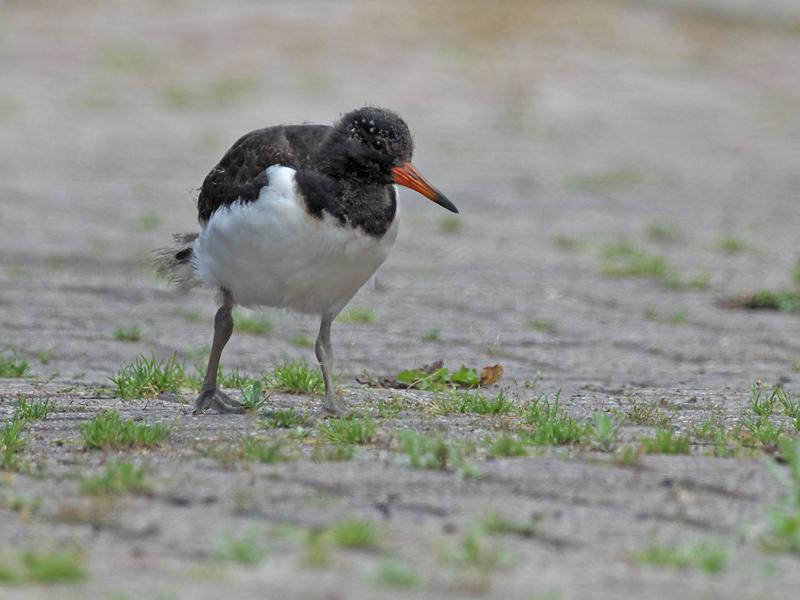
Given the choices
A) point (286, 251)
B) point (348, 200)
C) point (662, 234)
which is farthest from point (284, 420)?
point (662, 234)

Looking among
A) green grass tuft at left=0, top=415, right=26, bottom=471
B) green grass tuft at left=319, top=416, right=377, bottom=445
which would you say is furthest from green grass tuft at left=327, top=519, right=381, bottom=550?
green grass tuft at left=0, top=415, right=26, bottom=471

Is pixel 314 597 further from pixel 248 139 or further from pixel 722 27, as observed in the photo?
pixel 722 27

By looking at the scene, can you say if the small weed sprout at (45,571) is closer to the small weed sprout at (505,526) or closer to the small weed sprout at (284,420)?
the small weed sprout at (505,526)

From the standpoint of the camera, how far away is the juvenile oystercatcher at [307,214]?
6680mm

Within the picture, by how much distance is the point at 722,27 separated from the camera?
28312 millimetres

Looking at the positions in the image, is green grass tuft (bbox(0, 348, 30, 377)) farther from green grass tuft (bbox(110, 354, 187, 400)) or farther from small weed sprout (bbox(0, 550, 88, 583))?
small weed sprout (bbox(0, 550, 88, 583))

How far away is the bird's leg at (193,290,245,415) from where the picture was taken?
7.15m

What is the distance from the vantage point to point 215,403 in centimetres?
718

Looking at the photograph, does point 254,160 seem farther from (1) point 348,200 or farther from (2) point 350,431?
(2) point 350,431

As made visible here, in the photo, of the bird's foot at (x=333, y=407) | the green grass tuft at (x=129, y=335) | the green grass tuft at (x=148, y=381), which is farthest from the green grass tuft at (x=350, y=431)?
the green grass tuft at (x=129, y=335)

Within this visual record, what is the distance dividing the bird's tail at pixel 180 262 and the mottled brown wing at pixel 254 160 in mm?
420

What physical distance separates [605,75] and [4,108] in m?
9.65

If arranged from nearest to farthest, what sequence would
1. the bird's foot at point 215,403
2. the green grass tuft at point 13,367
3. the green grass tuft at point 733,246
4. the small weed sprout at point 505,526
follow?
the small weed sprout at point 505,526 → the bird's foot at point 215,403 → the green grass tuft at point 13,367 → the green grass tuft at point 733,246

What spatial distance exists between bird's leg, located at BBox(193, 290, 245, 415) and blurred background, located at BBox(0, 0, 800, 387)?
1.26 m
